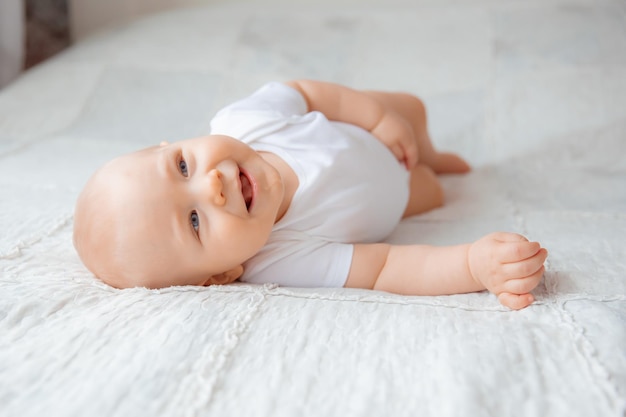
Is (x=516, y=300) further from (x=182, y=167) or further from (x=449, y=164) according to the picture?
(x=449, y=164)

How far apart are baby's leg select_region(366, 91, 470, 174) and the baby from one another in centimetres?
7

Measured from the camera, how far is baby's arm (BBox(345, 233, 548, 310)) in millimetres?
850

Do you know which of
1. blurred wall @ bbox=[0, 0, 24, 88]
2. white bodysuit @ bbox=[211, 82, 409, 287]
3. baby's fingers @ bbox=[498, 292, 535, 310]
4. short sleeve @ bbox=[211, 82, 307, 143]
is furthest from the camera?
blurred wall @ bbox=[0, 0, 24, 88]

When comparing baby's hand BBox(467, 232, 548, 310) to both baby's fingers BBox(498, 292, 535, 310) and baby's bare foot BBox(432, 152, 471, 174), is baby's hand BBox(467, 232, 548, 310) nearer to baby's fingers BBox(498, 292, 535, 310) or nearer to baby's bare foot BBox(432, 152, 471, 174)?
baby's fingers BBox(498, 292, 535, 310)

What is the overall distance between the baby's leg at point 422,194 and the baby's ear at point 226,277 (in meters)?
0.43

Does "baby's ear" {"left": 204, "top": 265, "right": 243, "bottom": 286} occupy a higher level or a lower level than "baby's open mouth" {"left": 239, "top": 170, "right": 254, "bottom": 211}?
lower

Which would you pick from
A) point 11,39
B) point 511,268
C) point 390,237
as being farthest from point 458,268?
point 11,39

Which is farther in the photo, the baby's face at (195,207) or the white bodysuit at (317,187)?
the white bodysuit at (317,187)

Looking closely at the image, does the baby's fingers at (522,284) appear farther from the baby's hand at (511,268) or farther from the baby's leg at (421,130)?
the baby's leg at (421,130)

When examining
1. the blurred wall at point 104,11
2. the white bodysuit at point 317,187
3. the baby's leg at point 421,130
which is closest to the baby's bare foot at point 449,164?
the baby's leg at point 421,130

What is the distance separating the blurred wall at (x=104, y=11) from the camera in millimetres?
2377

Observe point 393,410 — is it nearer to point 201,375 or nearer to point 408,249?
point 201,375

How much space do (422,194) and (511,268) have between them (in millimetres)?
504

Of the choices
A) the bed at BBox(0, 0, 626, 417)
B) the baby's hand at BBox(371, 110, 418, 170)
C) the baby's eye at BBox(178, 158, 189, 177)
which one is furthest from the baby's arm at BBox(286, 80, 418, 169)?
the baby's eye at BBox(178, 158, 189, 177)
